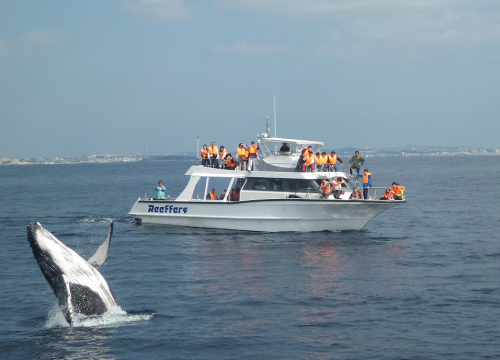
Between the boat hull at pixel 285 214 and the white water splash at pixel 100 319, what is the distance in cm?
1316

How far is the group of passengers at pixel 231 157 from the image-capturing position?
30.5 m

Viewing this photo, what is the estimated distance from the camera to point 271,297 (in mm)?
18062

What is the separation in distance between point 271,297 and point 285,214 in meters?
10.6

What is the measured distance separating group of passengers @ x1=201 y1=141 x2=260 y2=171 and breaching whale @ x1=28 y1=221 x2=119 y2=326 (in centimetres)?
1725

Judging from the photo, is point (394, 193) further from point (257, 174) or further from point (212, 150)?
point (212, 150)

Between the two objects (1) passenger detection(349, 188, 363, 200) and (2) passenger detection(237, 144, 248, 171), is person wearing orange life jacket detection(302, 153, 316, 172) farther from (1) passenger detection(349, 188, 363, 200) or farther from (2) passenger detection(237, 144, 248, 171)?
(2) passenger detection(237, 144, 248, 171)

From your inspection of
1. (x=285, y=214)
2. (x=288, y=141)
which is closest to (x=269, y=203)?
(x=285, y=214)

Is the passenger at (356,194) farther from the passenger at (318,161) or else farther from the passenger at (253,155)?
the passenger at (253,155)

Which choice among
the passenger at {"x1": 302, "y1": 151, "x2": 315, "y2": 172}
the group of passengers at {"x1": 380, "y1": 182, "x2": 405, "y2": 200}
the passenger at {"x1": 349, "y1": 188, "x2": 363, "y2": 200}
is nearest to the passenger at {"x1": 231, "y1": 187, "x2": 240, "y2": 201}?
the passenger at {"x1": 302, "y1": 151, "x2": 315, "y2": 172}

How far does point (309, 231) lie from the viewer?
28.6 meters

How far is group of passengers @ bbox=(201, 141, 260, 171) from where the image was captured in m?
30.5

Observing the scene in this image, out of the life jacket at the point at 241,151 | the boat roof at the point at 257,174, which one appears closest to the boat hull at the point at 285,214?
the boat roof at the point at 257,174

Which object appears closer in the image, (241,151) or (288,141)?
(241,151)

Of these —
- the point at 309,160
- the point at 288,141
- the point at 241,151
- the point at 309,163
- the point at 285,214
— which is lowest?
the point at 285,214
